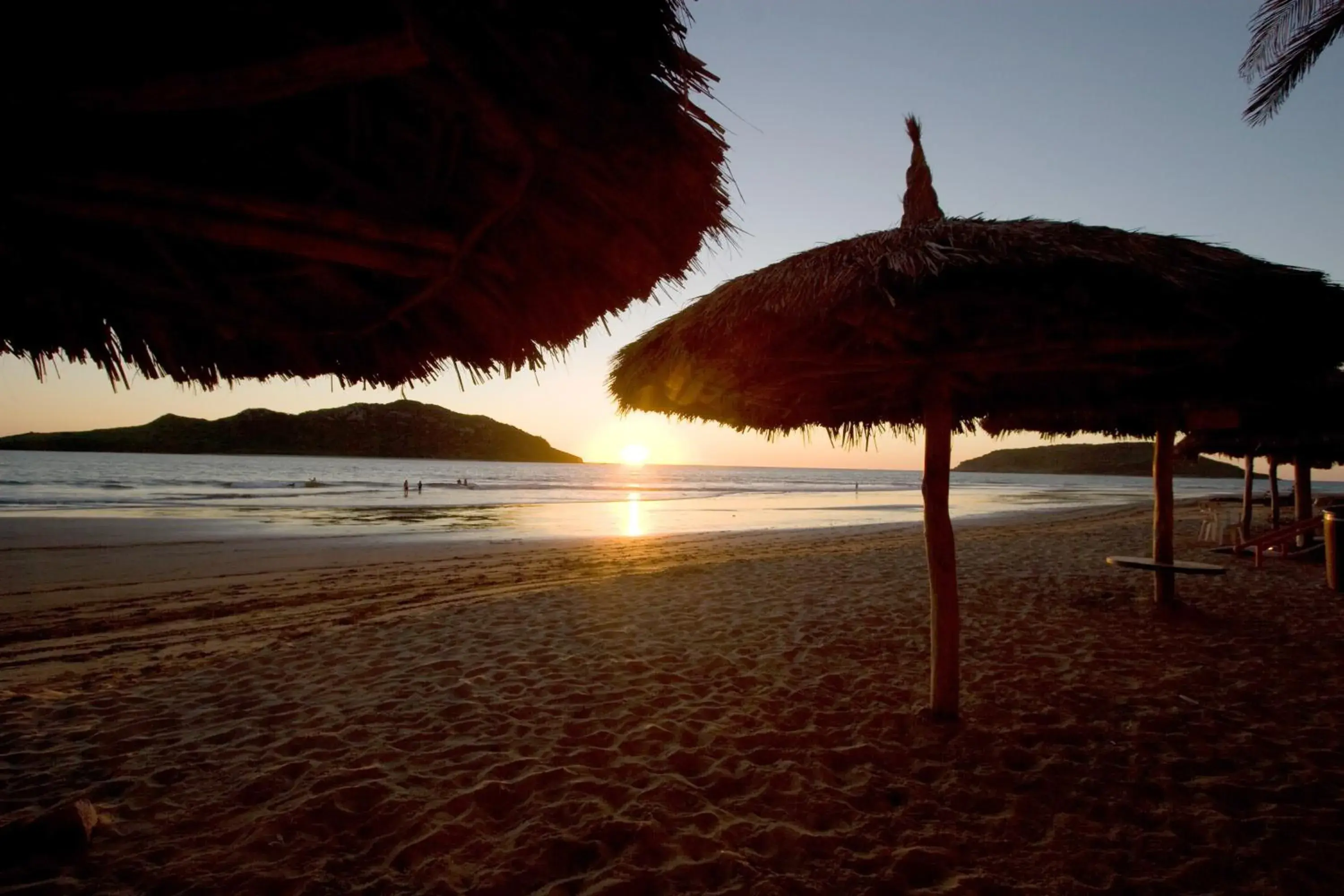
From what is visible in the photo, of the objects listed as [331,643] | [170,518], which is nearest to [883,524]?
[331,643]

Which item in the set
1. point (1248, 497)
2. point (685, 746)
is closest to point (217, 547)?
point (685, 746)

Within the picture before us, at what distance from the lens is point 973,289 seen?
9.11 ft

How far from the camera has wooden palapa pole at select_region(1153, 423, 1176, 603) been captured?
20.4 feet

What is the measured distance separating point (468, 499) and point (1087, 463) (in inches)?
4595

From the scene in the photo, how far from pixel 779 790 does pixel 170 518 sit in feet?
73.4

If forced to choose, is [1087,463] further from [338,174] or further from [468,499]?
[338,174]

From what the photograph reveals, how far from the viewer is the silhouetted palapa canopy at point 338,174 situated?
4.29ft

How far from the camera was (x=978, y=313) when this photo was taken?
2.97m

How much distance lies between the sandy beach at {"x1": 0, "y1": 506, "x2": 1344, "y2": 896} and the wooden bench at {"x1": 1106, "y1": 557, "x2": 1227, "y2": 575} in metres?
0.48

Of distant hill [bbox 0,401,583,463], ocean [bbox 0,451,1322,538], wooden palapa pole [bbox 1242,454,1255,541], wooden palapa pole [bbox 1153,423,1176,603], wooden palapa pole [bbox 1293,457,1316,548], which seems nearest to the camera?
wooden palapa pole [bbox 1153,423,1176,603]

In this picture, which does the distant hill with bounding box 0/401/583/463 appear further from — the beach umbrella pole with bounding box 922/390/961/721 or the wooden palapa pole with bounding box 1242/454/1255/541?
the beach umbrella pole with bounding box 922/390/961/721

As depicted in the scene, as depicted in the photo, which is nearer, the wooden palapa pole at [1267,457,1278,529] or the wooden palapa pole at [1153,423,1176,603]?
the wooden palapa pole at [1153,423,1176,603]

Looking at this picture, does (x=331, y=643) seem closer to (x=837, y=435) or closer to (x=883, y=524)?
(x=837, y=435)

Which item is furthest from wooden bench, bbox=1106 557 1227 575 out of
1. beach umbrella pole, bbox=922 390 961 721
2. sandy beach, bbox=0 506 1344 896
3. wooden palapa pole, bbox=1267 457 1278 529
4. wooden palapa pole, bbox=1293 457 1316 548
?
wooden palapa pole, bbox=1267 457 1278 529
